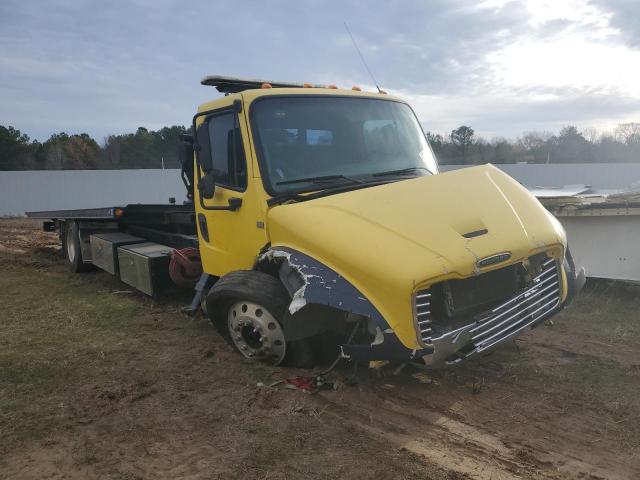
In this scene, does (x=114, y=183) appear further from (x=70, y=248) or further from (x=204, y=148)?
(x=204, y=148)

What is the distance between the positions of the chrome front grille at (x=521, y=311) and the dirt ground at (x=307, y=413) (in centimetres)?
55

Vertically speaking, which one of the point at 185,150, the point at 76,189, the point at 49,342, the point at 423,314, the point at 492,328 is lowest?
the point at 49,342

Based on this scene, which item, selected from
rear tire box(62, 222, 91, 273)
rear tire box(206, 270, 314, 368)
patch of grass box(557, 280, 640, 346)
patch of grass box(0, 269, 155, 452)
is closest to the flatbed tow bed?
rear tire box(62, 222, 91, 273)

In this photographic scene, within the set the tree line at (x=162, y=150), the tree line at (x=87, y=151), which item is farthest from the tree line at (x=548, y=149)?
the tree line at (x=87, y=151)

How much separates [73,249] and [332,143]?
6.68 meters

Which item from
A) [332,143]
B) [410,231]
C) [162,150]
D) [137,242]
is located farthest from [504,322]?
[162,150]

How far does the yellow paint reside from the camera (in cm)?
352

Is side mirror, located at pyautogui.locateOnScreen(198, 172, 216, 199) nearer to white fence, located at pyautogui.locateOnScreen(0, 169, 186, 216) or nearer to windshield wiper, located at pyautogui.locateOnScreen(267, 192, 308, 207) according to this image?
windshield wiper, located at pyautogui.locateOnScreen(267, 192, 308, 207)

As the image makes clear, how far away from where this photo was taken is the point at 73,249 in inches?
384

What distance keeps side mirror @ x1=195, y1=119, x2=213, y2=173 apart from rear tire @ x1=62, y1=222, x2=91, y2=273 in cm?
503

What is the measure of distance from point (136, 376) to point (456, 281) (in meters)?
2.89

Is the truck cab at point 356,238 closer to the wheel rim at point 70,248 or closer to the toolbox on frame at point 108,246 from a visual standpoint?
the toolbox on frame at point 108,246

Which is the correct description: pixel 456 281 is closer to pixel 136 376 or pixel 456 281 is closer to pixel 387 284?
pixel 387 284

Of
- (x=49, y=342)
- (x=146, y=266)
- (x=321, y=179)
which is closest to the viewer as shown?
(x=321, y=179)
